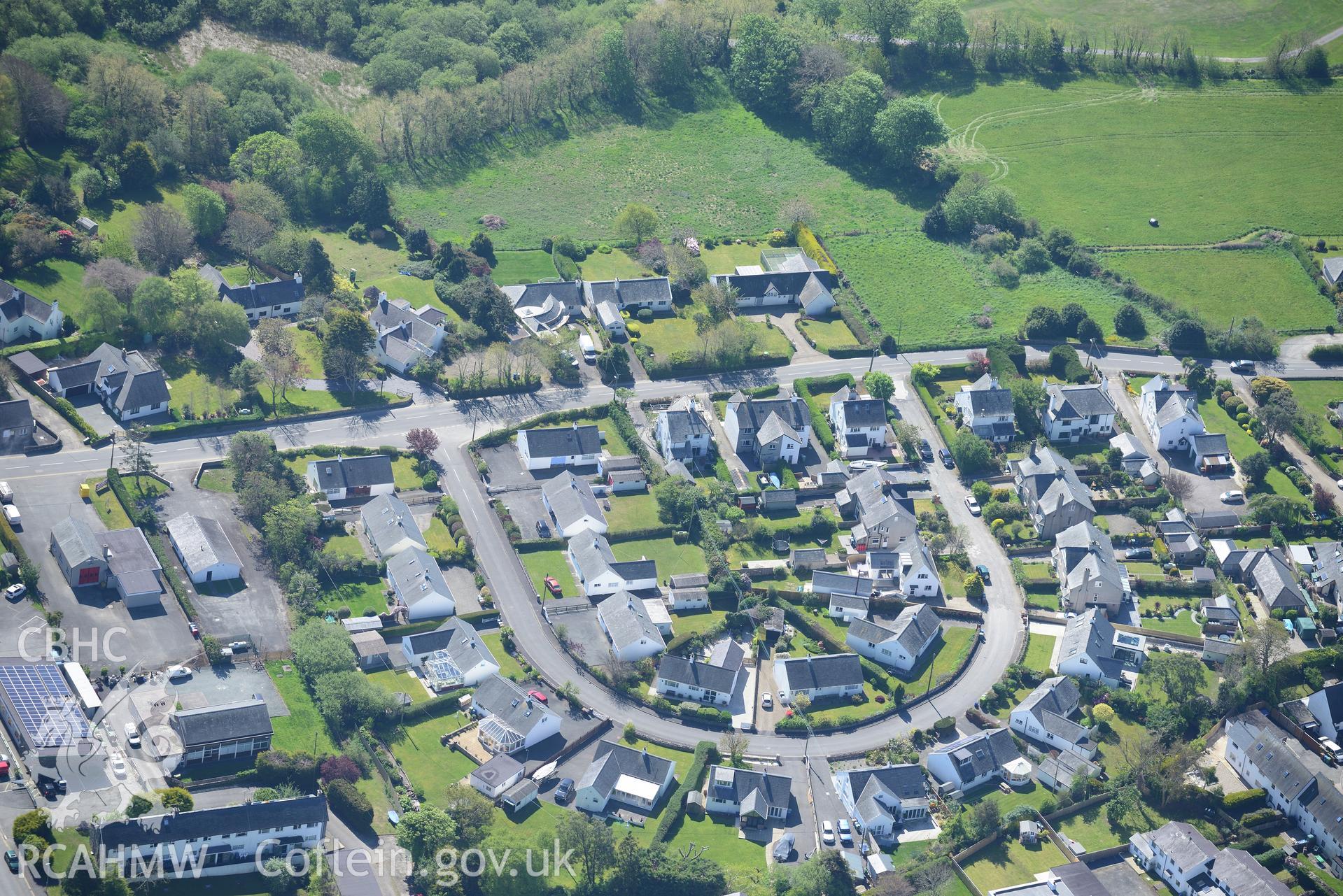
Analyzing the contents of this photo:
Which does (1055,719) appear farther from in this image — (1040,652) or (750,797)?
(750,797)

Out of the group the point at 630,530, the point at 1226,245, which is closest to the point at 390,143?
the point at 630,530

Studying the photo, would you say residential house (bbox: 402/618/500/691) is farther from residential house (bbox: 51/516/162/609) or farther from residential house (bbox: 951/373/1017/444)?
residential house (bbox: 951/373/1017/444)

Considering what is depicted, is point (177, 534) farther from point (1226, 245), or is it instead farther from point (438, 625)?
point (1226, 245)

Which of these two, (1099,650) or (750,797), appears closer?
(750,797)

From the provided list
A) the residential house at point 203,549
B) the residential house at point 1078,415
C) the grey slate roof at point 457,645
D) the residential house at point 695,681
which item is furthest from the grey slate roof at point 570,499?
the residential house at point 1078,415

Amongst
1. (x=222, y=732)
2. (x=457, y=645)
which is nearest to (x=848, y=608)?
(x=457, y=645)

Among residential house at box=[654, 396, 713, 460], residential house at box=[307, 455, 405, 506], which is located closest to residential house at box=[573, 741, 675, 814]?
residential house at box=[307, 455, 405, 506]
